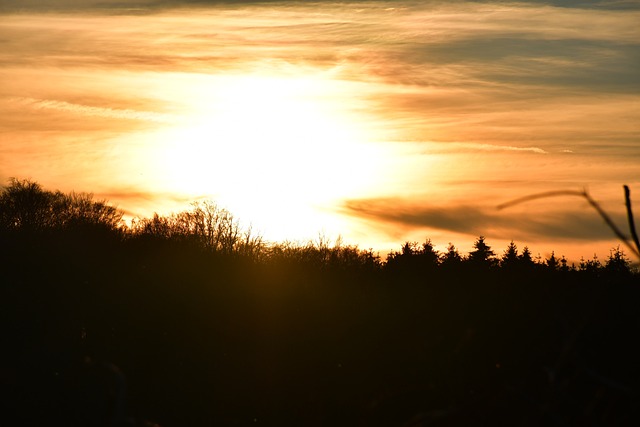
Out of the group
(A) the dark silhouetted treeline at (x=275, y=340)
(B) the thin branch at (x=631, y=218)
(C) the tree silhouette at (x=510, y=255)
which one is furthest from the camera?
(C) the tree silhouette at (x=510, y=255)

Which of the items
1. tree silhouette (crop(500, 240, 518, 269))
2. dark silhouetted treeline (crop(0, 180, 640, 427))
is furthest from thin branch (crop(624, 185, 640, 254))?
tree silhouette (crop(500, 240, 518, 269))

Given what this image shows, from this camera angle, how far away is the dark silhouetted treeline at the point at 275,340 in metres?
16.0

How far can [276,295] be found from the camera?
136 feet

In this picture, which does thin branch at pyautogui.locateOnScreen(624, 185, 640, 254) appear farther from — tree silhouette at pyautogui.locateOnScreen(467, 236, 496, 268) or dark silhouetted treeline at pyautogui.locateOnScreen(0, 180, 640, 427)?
tree silhouette at pyautogui.locateOnScreen(467, 236, 496, 268)

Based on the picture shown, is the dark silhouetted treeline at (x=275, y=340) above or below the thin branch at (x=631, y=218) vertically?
below

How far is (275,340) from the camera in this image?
109 ft

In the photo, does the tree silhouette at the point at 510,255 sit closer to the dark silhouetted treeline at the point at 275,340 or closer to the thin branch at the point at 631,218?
the dark silhouetted treeline at the point at 275,340

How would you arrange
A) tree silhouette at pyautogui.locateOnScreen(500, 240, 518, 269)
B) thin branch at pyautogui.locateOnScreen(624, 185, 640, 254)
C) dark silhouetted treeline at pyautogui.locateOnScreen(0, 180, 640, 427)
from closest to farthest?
thin branch at pyautogui.locateOnScreen(624, 185, 640, 254), dark silhouetted treeline at pyautogui.locateOnScreen(0, 180, 640, 427), tree silhouette at pyautogui.locateOnScreen(500, 240, 518, 269)

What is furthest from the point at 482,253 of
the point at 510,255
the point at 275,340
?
the point at 275,340

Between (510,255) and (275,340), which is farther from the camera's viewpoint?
(510,255)

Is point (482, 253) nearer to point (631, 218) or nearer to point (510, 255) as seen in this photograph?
point (510, 255)

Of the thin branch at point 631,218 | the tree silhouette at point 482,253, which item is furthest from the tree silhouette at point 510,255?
the thin branch at point 631,218

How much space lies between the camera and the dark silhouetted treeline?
16016mm

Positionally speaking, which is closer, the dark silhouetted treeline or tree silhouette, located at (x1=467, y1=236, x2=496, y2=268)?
the dark silhouetted treeline
